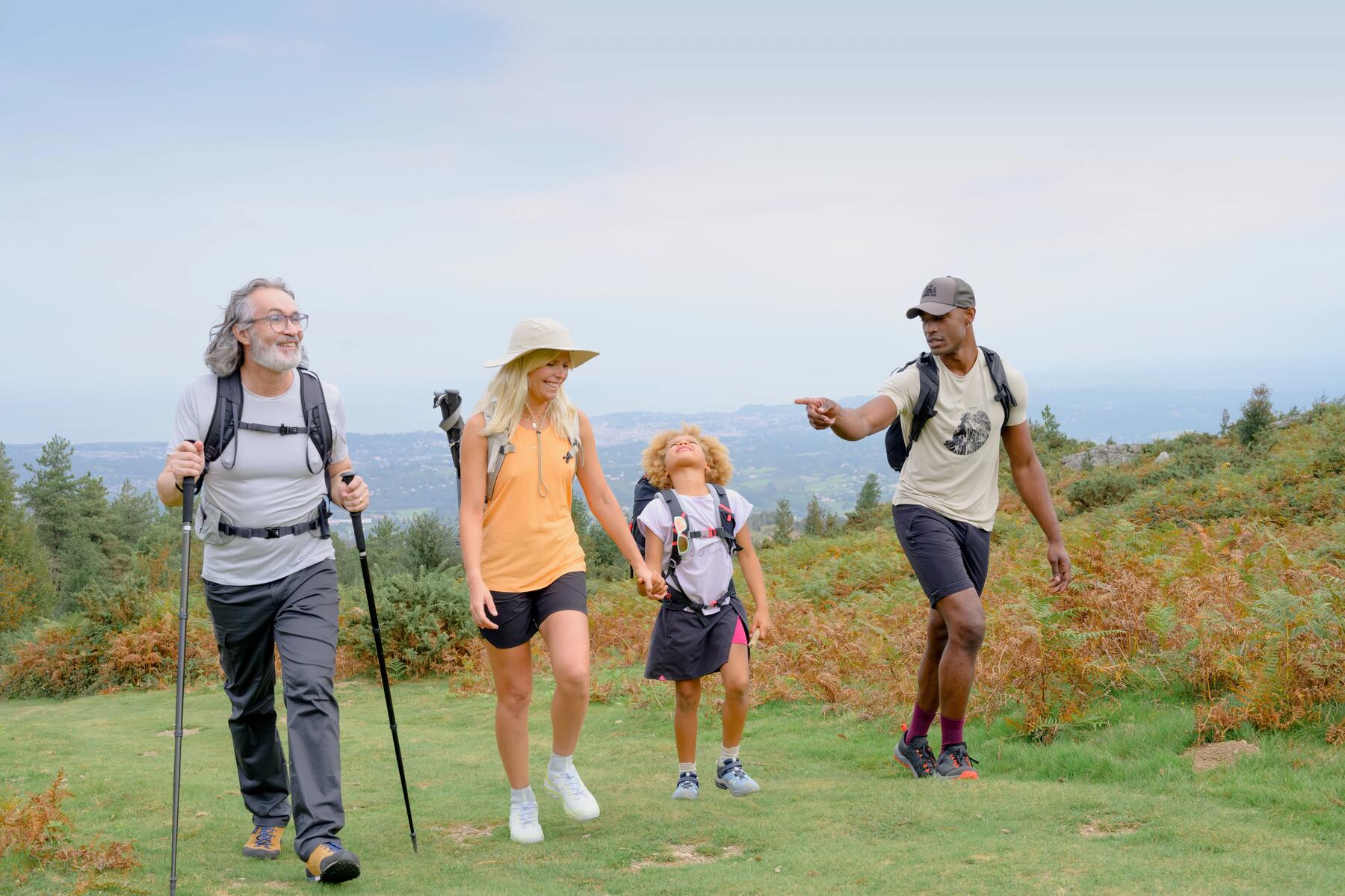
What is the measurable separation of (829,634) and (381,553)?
26.7m

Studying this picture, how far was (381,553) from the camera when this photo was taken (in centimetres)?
3466

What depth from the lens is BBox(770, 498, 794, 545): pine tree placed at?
3117 cm

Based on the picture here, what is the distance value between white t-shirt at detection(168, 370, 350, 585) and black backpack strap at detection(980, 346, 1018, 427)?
376cm

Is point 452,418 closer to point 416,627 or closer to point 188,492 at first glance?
point 188,492

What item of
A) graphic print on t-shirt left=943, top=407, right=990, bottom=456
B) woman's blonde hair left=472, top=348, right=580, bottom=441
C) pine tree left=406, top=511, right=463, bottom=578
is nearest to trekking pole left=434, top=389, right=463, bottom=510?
woman's blonde hair left=472, top=348, right=580, bottom=441

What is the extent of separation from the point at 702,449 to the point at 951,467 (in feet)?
4.77

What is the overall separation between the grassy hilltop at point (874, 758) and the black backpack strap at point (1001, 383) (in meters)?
1.83

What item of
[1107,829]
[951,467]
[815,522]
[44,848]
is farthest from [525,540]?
[815,522]

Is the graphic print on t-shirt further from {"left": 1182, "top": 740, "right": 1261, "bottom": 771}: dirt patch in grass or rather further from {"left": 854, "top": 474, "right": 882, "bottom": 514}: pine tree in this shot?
{"left": 854, "top": 474, "right": 882, "bottom": 514}: pine tree

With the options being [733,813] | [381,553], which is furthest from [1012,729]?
[381,553]

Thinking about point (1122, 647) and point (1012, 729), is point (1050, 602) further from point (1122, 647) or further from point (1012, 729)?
point (1012, 729)

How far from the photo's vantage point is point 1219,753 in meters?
5.83

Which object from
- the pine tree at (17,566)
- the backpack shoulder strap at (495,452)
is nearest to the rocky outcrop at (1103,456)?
the backpack shoulder strap at (495,452)

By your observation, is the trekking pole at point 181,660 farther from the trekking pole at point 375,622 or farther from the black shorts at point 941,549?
the black shorts at point 941,549
